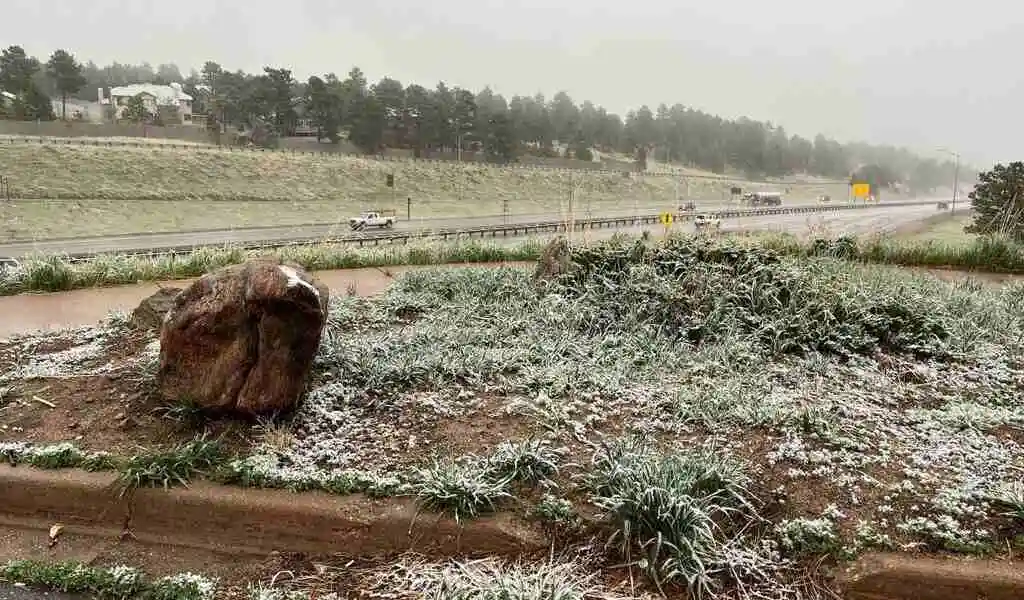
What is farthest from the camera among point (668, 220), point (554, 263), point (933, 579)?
point (668, 220)

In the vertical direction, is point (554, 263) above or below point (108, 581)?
above

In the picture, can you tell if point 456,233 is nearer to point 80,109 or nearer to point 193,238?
point 193,238

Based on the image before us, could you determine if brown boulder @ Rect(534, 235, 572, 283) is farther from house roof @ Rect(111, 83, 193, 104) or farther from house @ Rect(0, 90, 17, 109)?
house roof @ Rect(111, 83, 193, 104)

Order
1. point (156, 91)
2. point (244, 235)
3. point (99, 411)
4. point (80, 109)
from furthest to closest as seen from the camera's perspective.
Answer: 1. point (156, 91)
2. point (80, 109)
3. point (244, 235)
4. point (99, 411)

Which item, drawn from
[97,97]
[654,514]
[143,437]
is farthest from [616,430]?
[97,97]

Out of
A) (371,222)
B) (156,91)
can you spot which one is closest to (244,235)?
(371,222)

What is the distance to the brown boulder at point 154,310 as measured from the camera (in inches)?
151

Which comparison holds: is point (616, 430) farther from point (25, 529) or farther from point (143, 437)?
point (25, 529)

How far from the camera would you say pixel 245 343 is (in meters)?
2.68

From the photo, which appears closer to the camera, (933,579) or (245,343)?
(933,579)

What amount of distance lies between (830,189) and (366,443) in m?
26.4

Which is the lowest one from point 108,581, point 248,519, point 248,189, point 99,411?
point 108,581

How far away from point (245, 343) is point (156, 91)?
3783 centimetres

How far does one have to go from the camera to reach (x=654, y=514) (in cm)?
211
